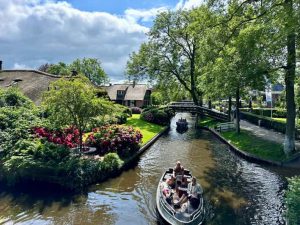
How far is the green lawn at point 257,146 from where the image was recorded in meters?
25.2

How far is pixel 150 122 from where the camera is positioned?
4762 cm

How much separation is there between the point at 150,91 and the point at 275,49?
60381 millimetres

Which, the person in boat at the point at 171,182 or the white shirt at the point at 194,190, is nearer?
the white shirt at the point at 194,190

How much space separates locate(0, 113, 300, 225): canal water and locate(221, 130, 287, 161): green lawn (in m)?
1.65

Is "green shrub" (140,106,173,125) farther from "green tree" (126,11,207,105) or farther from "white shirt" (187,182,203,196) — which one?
"white shirt" (187,182,203,196)

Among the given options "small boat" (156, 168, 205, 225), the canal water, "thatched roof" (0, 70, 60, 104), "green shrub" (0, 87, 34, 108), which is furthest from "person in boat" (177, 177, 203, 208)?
"thatched roof" (0, 70, 60, 104)

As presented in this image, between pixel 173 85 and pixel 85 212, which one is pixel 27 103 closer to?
pixel 85 212

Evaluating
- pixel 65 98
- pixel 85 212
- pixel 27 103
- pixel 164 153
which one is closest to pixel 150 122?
pixel 164 153

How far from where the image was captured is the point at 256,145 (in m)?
28.4

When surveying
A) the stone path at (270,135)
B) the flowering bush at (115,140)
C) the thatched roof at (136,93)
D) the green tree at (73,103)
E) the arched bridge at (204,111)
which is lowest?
the stone path at (270,135)

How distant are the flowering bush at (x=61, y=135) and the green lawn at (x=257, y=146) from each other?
574 inches

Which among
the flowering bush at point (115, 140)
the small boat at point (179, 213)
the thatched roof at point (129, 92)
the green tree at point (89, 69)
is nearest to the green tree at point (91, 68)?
the green tree at point (89, 69)

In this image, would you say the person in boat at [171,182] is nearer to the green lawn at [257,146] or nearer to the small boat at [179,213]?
the small boat at [179,213]

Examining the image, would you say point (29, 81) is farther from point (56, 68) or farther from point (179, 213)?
point (56, 68)
